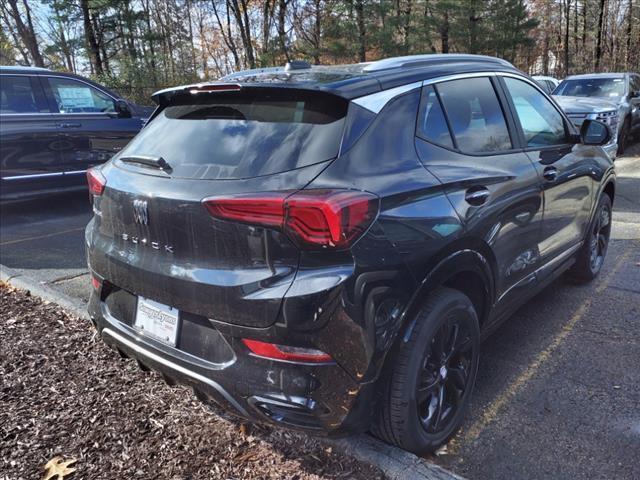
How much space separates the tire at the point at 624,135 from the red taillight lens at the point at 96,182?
12.1 m

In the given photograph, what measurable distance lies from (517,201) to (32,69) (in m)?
6.79

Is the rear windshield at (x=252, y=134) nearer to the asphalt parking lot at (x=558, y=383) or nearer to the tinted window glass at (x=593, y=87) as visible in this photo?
the asphalt parking lot at (x=558, y=383)

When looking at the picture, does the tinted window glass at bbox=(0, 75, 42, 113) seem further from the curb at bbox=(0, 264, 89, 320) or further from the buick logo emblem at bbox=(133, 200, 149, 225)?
the buick logo emblem at bbox=(133, 200, 149, 225)

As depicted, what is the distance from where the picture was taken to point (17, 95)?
6.83 meters

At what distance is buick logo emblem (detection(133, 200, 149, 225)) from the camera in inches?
88.9

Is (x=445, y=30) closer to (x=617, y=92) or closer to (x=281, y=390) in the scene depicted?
(x=617, y=92)

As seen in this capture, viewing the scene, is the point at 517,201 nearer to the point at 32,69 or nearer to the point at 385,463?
the point at 385,463

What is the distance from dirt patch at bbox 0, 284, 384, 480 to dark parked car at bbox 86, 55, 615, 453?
39 centimetres

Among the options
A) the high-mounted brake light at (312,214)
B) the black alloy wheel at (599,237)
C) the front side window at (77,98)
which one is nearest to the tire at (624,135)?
the black alloy wheel at (599,237)

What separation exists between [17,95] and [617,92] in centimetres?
1221

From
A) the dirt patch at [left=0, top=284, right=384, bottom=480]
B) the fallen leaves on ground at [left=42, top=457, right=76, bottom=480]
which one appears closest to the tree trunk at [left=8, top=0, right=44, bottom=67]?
the dirt patch at [left=0, top=284, right=384, bottom=480]

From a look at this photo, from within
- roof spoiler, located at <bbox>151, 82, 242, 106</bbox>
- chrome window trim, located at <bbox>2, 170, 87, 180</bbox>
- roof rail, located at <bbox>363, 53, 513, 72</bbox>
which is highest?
roof rail, located at <bbox>363, 53, 513, 72</bbox>

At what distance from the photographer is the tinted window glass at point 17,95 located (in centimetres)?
671

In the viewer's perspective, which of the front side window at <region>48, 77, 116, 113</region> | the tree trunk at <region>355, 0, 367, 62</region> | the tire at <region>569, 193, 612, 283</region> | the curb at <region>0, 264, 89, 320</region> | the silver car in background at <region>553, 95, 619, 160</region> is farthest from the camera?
the tree trunk at <region>355, 0, 367, 62</region>
